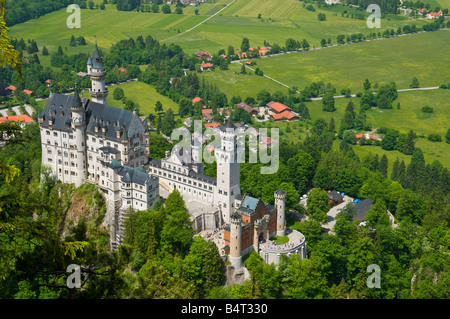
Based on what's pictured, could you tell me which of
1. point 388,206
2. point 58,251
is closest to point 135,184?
point 388,206

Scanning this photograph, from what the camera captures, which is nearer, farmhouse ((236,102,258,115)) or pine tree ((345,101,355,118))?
pine tree ((345,101,355,118))

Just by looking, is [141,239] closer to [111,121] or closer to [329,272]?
[111,121]

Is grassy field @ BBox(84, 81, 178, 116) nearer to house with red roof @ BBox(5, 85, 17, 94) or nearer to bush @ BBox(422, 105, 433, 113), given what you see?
house with red roof @ BBox(5, 85, 17, 94)

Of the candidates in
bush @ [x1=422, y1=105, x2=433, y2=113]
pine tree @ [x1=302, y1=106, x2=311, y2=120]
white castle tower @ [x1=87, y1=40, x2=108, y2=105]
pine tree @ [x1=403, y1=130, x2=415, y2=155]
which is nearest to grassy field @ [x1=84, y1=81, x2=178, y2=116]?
pine tree @ [x1=302, y1=106, x2=311, y2=120]

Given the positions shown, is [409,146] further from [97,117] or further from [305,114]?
[97,117]

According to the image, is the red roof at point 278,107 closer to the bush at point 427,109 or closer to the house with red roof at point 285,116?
the house with red roof at point 285,116
